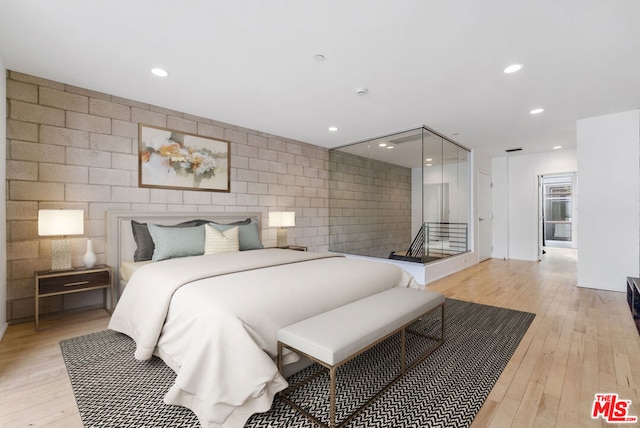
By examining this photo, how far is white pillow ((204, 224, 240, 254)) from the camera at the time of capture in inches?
131

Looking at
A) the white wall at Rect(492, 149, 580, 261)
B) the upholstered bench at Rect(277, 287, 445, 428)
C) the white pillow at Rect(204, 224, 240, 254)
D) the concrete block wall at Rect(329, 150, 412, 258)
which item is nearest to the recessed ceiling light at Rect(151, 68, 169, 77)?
the white pillow at Rect(204, 224, 240, 254)

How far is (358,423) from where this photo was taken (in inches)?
60.1

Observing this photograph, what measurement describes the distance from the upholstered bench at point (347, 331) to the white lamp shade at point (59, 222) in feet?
7.82

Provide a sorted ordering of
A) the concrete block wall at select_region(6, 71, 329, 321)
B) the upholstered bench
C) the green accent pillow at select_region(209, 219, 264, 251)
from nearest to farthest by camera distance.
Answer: the upholstered bench, the concrete block wall at select_region(6, 71, 329, 321), the green accent pillow at select_region(209, 219, 264, 251)

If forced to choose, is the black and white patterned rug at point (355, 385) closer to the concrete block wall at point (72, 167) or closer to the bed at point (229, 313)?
the bed at point (229, 313)

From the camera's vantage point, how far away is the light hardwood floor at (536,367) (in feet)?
5.21

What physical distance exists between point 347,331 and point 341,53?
2128mm

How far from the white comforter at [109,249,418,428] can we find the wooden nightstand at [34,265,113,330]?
59cm

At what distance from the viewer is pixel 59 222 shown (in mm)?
2684

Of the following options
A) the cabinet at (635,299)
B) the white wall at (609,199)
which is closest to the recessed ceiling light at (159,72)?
the cabinet at (635,299)

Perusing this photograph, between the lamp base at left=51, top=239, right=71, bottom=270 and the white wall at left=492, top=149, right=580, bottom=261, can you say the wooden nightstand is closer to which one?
the lamp base at left=51, top=239, right=71, bottom=270

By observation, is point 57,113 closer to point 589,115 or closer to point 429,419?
point 429,419

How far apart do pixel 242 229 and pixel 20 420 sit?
2531 millimetres

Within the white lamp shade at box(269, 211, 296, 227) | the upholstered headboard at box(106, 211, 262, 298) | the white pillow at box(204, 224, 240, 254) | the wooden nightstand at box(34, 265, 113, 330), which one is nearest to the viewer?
the wooden nightstand at box(34, 265, 113, 330)
